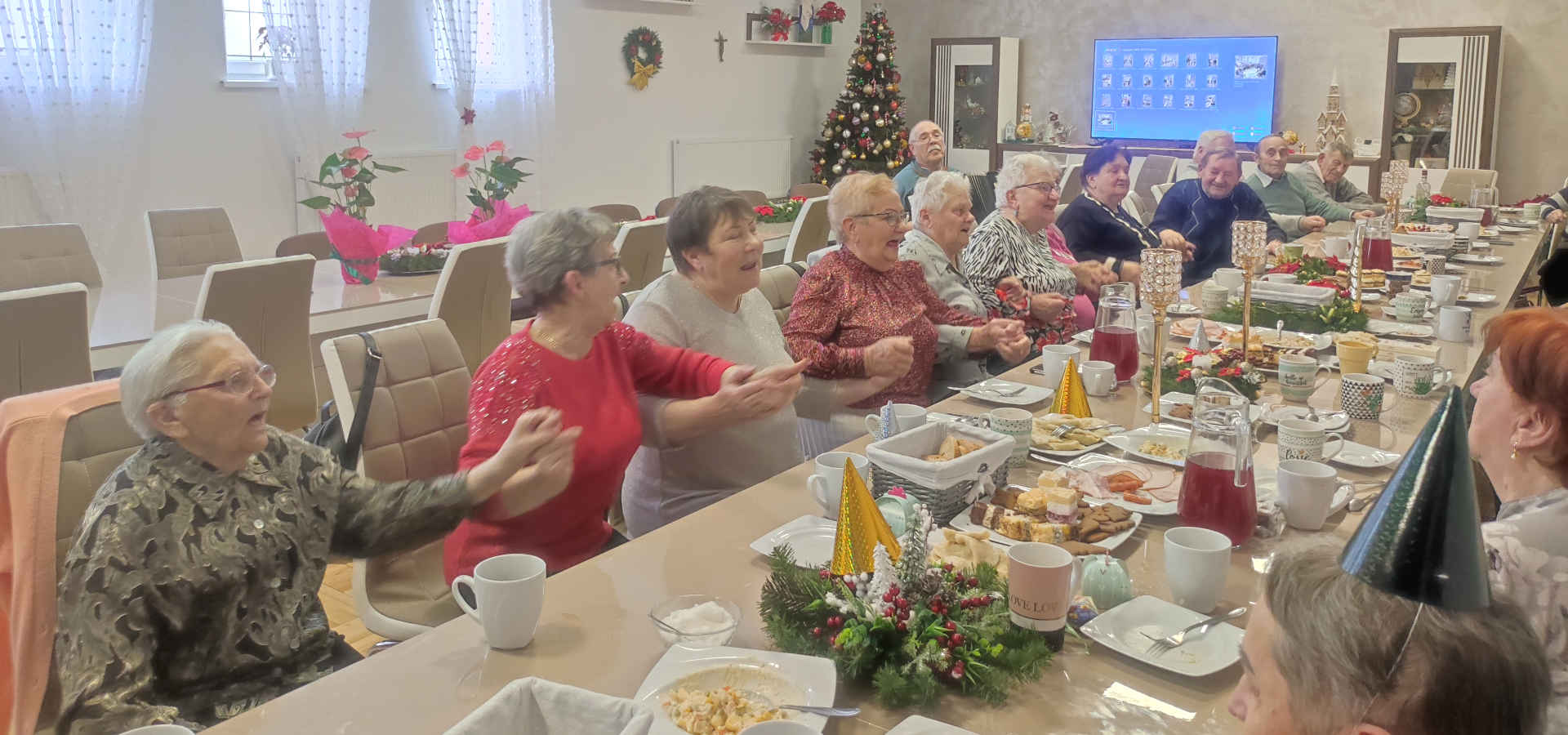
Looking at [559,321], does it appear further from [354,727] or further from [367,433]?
[354,727]

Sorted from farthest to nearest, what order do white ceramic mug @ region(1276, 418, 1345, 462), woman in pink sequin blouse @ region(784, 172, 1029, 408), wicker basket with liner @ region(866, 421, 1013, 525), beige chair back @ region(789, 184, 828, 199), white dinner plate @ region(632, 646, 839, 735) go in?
beige chair back @ region(789, 184, 828, 199) < woman in pink sequin blouse @ region(784, 172, 1029, 408) < white ceramic mug @ region(1276, 418, 1345, 462) < wicker basket with liner @ region(866, 421, 1013, 525) < white dinner plate @ region(632, 646, 839, 735)

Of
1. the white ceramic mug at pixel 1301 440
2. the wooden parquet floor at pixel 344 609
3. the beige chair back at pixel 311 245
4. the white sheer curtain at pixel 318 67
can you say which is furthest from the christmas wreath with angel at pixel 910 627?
the white sheer curtain at pixel 318 67

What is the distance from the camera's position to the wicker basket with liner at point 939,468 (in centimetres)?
171

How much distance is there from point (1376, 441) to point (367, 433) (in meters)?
1.87

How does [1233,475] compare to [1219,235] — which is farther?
[1219,235]

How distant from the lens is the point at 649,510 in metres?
2.52

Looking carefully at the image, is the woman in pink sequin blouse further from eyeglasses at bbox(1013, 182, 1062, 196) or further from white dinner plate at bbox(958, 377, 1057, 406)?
eyeglasses at bbox(1013, 182, 1062, 196)

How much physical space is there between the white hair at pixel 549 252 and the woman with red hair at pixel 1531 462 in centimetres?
145

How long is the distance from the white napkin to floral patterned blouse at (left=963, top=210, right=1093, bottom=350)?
2.81m

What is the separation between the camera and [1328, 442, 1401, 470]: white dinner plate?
203cm

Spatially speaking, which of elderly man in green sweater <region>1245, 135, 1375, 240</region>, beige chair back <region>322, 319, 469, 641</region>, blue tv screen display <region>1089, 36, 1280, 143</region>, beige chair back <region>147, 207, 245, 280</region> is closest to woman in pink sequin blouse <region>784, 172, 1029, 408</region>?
beige chair back <region>322, 319, 469, 641</region>

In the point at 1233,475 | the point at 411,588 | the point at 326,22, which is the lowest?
the point at 411,588

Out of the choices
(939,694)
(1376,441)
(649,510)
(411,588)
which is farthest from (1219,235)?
(939,694)

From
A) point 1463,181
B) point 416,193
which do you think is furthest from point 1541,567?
point 1463,181
